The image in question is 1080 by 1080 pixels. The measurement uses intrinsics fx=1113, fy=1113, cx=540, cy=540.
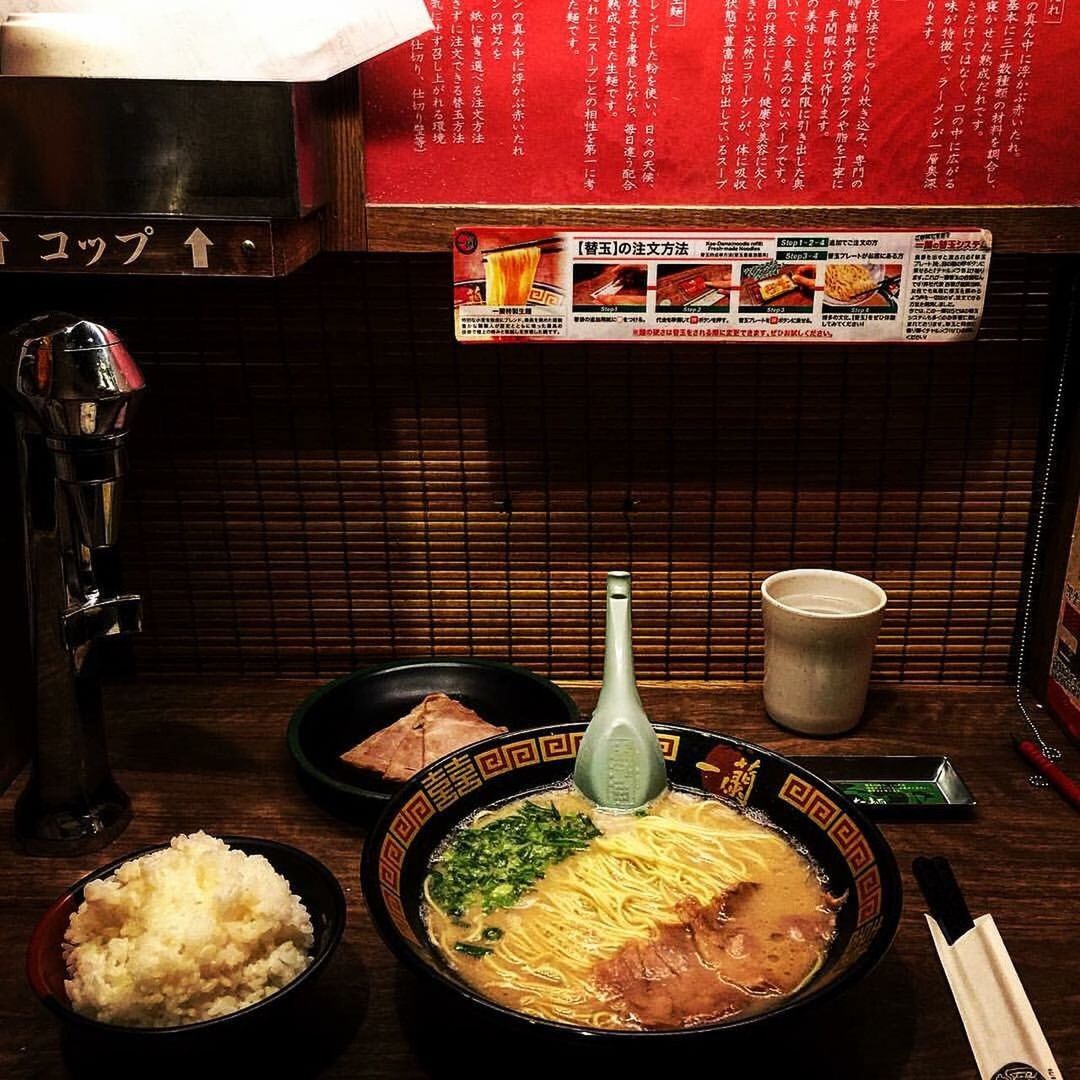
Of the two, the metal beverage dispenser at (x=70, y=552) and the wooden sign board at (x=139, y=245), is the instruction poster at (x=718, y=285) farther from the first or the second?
the metal beverage dispenser at (x=70, y=552)

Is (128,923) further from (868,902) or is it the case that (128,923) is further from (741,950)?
(868,902)

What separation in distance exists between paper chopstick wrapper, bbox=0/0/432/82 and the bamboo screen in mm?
538

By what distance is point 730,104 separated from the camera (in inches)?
76.5

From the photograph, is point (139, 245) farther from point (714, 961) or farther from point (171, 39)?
point (714, 961)

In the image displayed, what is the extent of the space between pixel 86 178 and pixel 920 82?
54.5 inches

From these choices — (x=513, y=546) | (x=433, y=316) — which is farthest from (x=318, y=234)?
(x=513, y=546)

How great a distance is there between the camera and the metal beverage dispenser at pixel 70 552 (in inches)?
65.5

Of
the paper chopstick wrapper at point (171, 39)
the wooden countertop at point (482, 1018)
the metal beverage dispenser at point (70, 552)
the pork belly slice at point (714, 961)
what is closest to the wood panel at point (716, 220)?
the paper chopstick wrapper at point (171, 39)

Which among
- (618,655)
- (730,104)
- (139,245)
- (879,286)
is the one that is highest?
(730,104)

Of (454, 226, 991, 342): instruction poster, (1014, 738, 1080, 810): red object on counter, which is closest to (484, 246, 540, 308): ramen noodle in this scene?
(454, 226, 991, 342): instruction poster

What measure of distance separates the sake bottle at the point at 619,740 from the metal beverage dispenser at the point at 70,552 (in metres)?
0.81

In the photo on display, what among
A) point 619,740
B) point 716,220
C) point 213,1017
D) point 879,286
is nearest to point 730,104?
point 716,220

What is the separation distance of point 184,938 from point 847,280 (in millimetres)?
1565

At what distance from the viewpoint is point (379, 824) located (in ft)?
5.53
